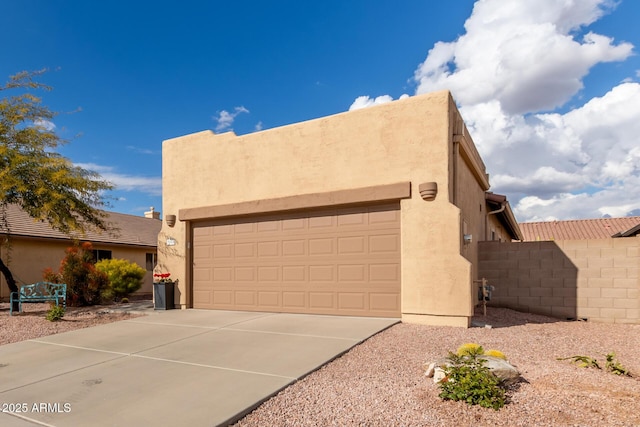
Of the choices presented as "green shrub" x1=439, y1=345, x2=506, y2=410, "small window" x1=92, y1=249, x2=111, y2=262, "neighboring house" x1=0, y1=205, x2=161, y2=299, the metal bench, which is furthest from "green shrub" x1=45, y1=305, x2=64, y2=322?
"small window" x1=92, y1=249, x2=111, y2=262

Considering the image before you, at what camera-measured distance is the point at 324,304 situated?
995cm

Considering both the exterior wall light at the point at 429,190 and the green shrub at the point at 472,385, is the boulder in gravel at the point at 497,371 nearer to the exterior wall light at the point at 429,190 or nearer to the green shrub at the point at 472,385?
the green shrub at the point at 472,385

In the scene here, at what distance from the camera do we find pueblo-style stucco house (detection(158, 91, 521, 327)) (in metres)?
8.75

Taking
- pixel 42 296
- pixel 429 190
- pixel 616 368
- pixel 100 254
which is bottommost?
pixel 42 296

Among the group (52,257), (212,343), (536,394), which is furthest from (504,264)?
(52,257)

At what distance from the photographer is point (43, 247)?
17.1 metres

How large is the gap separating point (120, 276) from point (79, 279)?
2097 mm

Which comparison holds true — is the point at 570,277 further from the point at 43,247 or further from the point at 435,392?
the point at 43,247

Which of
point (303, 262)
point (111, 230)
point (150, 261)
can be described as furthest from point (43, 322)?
point (150, 261)

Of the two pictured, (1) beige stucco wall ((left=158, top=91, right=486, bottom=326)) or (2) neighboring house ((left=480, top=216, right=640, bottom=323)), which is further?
(2) neighboring house ((left=480, top=216, right=640, bottom=323))

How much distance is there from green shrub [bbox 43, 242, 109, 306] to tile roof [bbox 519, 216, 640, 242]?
2864cm

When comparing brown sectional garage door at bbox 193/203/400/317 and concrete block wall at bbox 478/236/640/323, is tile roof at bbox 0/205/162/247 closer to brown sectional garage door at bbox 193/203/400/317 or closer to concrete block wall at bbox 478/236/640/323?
brown sectional garage door at bbox 193/203/400/317

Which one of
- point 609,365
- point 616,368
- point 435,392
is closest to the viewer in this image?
point 435,392

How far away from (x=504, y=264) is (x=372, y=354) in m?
6.94
